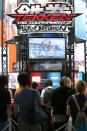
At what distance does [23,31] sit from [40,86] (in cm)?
216

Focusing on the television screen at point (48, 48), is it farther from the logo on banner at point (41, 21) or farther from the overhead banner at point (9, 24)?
the overhead banner at point (9, 24)

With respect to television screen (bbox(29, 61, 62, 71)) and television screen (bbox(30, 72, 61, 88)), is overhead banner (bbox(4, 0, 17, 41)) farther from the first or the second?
television screen (bbox(30, 72, 61, 88))

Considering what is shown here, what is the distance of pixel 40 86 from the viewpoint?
37.0 feet

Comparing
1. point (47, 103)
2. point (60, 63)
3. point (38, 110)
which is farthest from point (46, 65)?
point (38, 110)

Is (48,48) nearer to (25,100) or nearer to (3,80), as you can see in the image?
(3,80)

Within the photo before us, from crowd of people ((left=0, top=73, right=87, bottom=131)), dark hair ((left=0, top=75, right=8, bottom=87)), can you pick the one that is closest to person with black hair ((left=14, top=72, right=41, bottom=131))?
crowd of people ((left=0, top=73, right=87, bottom=131))

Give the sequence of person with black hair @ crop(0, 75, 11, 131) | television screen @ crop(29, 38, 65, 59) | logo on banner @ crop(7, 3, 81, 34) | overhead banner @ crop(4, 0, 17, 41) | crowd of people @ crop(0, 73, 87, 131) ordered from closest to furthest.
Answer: crowd of people @ crop(0, 73, 87, 131) → person with black hair @ crop(0, 75, 11, 131) → television screen @ crop(29, 38, 65, 59) → logo on banner @ crop(7, 3, 81, 34) → overhead banner @ crop(4, 0, 17, 41)

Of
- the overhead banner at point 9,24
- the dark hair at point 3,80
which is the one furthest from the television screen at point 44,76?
the overhead banner at point 9,24

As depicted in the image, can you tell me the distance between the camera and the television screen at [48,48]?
1134 cm

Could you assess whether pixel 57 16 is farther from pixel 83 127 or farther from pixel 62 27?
pixel 83 127

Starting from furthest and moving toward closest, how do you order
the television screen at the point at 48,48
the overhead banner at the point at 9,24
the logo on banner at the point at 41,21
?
the overhead banner at the point at 9,24, the logo on banner at the point at 41,21, the television screen at the point at 48,48

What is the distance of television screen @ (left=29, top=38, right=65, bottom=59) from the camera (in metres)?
11.3

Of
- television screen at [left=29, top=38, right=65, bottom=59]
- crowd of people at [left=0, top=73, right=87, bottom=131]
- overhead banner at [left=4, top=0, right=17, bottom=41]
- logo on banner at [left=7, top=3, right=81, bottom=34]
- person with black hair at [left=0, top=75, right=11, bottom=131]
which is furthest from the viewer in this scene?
overhead banner at [left=4, top=0, right=17, bottom=41]

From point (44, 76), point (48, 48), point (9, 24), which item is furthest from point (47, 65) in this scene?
point (9, 24)
